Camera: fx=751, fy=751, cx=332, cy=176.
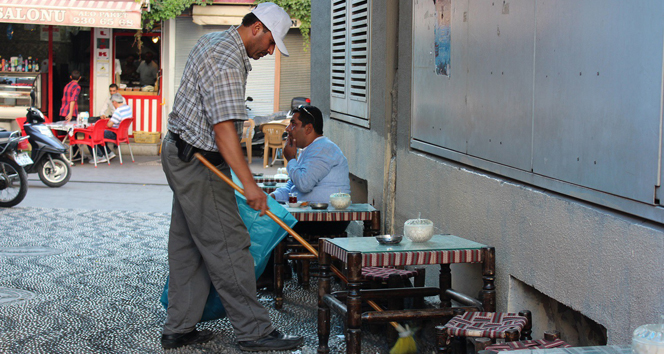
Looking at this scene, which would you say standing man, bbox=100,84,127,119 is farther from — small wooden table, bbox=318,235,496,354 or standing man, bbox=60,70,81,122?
small wooden table, bbox=318,235,496,354

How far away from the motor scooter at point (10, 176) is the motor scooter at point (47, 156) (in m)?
1.37

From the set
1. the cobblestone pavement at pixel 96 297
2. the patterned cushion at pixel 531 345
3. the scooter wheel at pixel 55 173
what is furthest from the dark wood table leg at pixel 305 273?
the scooter wheel at pixel 55 173

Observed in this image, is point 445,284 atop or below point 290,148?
below

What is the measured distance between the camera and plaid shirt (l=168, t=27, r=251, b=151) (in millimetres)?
4176

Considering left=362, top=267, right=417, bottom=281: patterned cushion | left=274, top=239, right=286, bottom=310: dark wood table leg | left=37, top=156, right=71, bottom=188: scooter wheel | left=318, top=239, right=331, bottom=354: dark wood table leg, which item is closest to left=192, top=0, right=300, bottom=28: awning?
left=37, top=156, right=71, bottom=188: scooter wheel

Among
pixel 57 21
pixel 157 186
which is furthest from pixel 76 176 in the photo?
pixel 57 21

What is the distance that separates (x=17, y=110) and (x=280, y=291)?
14.0m

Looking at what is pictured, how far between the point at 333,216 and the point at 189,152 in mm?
1625

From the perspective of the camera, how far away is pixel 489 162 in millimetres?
4254

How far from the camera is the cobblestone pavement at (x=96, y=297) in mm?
4665

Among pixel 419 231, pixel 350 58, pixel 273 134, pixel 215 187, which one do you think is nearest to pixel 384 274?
pixel 419 231

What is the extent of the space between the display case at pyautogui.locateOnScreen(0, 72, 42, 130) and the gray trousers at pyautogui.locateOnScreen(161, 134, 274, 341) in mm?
14348

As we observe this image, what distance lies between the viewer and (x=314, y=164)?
610 cm

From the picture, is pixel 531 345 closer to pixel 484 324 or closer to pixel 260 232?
pixel 484 324
